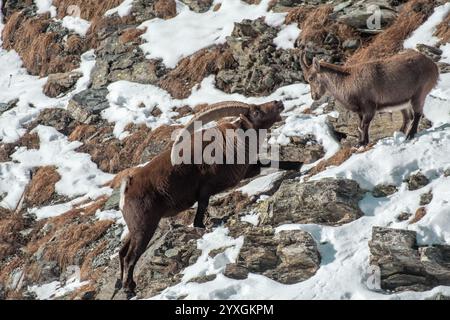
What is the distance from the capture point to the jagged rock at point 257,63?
51.1ft

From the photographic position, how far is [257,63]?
16.1 m

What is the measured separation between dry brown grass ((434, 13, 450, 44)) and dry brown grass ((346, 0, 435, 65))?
0.49m

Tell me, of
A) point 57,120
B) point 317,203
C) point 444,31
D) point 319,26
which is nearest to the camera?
point 317,203

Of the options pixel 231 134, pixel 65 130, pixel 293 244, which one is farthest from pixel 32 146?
pixel 293 244

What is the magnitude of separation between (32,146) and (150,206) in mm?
7965

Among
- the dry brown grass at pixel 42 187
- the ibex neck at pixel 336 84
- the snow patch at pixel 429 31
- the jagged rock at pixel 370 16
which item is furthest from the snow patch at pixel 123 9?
the ibex neck at pixel 336 84

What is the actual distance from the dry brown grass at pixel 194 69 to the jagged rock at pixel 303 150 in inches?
200

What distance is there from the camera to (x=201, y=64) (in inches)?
679

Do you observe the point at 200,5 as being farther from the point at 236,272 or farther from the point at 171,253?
the point at 236,272

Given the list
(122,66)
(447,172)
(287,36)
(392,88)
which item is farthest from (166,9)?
(447,172)

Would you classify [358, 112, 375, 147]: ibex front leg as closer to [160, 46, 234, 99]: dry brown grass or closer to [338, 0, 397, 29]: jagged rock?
[338, 0, 397, 29]: jagged rock

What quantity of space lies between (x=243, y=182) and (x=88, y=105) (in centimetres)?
707

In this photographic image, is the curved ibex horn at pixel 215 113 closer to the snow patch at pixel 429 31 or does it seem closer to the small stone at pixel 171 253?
the small stone at pixel 171 253

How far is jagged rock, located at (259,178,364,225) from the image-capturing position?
965 cm
